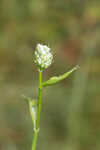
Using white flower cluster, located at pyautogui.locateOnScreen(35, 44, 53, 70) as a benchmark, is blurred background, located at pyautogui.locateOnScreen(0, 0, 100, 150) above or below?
above

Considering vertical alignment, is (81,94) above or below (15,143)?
above

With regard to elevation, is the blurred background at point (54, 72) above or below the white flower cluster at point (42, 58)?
above

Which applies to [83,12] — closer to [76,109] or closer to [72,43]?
[72,43]

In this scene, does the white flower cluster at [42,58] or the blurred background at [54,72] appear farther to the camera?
the blurred background at [54,72]

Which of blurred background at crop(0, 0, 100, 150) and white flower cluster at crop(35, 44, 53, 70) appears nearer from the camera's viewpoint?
white flower cluster at crop(35, 44, 53, 70)

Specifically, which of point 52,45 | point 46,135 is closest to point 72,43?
point 52,45

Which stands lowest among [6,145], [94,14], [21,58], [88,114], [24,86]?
[6,145]

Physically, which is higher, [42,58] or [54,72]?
[54,72]

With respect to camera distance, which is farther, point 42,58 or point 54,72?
point 54,72
